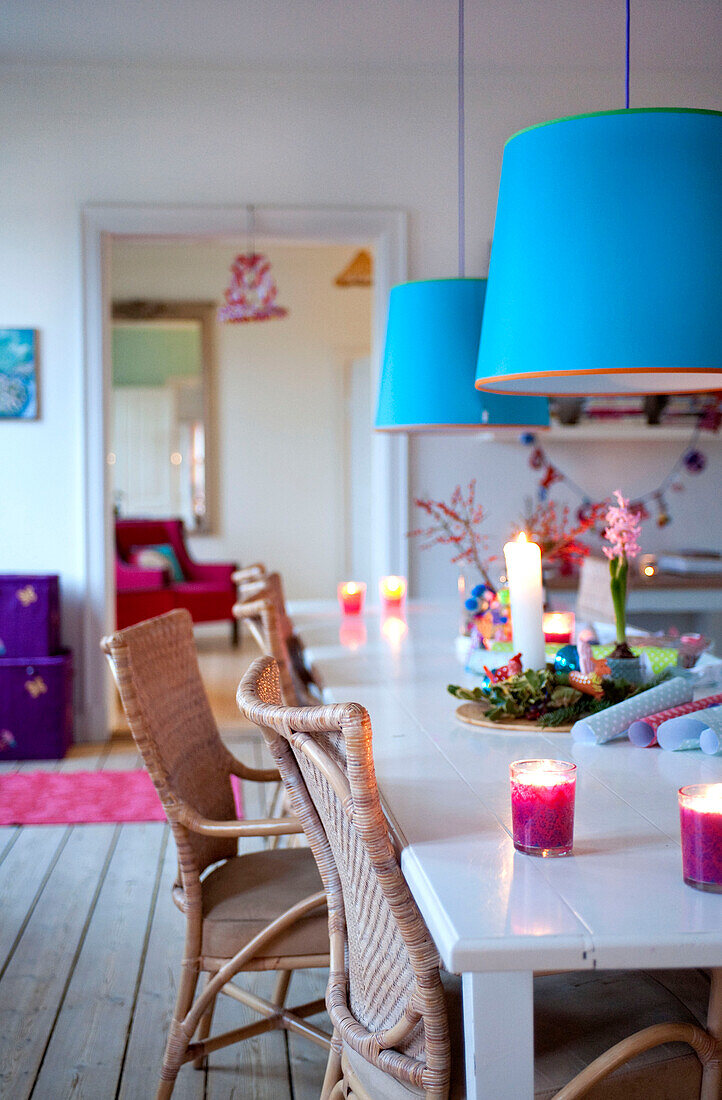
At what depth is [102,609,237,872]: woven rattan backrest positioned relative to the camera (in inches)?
71.0

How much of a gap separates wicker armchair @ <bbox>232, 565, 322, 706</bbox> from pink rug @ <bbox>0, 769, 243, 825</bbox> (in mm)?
722

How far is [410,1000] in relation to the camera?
123 cm

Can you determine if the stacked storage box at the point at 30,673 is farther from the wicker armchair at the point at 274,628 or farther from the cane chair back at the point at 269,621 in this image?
the cane chair back at the point at 269,621

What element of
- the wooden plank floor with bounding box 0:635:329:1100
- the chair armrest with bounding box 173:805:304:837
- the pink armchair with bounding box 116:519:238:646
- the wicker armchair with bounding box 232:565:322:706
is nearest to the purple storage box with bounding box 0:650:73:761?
the wooden plank floor with bounding box 0:635:329:1100

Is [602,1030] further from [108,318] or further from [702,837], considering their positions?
[108,318]

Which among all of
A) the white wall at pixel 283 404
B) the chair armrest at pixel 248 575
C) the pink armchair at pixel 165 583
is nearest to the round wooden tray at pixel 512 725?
the chair armrest at pixel 248 575

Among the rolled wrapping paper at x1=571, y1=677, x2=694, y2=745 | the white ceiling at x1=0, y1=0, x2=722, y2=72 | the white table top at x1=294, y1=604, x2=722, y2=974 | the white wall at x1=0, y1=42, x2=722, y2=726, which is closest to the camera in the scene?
the white table top at x1=294, y1=604, x2=722, y2=974

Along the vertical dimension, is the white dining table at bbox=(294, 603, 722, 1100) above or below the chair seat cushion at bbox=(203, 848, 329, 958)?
above

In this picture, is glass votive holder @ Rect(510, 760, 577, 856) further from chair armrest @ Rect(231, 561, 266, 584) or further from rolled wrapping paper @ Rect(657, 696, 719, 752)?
chair armrest @ Rect(231, 561, 266, 584)

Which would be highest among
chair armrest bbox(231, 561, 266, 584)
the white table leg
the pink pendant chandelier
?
the pink pendant chandelier

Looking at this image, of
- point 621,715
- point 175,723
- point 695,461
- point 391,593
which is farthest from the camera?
point 695,461

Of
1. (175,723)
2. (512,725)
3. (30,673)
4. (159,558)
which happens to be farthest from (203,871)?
(159,558)

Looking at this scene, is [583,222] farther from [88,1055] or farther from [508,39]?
[508,39]

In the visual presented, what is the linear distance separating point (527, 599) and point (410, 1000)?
859 mm
